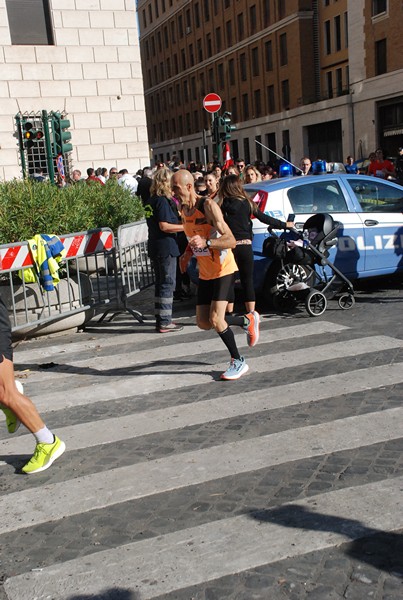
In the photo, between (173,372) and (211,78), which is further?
(211,78)

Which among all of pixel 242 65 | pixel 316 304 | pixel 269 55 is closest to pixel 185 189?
pixel 316 304

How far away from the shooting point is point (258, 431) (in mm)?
4910

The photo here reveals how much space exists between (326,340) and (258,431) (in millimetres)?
2630

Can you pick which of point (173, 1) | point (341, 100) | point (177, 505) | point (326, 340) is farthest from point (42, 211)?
point (173, 1)

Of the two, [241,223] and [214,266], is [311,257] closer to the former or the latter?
[241,223]

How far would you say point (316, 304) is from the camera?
28.1 ft

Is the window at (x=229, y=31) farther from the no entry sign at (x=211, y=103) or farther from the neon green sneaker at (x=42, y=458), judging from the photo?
the neon green sneaker at (x=42, y=458)

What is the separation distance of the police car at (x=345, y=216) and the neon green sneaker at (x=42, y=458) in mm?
4699

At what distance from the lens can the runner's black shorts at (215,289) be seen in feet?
20.3

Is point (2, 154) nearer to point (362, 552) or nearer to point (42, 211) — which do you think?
point (42, 211)

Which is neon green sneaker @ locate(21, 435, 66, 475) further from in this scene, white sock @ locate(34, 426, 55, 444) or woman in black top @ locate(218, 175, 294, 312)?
woman in black top @ locate(218, 175, 294, 312)

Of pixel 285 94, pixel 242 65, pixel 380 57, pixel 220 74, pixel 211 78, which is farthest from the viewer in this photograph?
pixel 211 78

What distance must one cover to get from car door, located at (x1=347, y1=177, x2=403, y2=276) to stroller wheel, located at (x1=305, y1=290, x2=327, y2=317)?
119cm

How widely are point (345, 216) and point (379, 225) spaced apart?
0.53 metres
